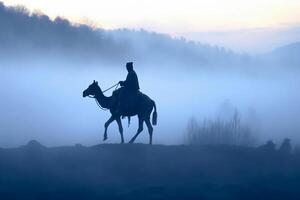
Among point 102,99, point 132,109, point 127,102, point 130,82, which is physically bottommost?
point 132,109

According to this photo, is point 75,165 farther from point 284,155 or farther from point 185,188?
point 284,155

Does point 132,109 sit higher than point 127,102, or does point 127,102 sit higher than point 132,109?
point 127,102

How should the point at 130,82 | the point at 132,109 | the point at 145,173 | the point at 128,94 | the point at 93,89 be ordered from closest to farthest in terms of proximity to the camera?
the point at 145,173, the point at 130,82, the point at 128,94, the point at 132,109, the point at 93,89

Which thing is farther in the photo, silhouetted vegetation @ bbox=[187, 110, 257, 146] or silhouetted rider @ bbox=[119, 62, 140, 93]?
silhouetted vegetation @ bbox=[187, 110, 257, 146]

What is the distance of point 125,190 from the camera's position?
2655 cm

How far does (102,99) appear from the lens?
33.6 m

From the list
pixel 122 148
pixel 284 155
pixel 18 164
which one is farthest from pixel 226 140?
pixel 18 164

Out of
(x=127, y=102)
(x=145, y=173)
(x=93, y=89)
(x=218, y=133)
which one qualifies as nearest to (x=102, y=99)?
(x=93, y=89)

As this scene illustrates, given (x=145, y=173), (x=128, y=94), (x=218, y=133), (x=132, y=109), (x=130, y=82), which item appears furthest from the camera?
Result: (x=218, y=133)

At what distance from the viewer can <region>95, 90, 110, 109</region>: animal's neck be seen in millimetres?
33562

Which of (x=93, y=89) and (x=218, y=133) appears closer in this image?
(x=93, y=89)

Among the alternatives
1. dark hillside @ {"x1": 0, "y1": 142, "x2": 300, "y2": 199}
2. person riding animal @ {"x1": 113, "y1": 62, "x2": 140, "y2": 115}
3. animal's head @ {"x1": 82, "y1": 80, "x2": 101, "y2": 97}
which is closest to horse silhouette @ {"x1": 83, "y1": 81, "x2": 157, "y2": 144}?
animal's head @ {"x1": 82, "y1": 80, "x2": 101, "y2": 97}

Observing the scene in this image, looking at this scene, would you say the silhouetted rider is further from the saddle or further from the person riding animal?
the saddle

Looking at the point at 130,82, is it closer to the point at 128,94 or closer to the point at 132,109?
the point at 128,94
